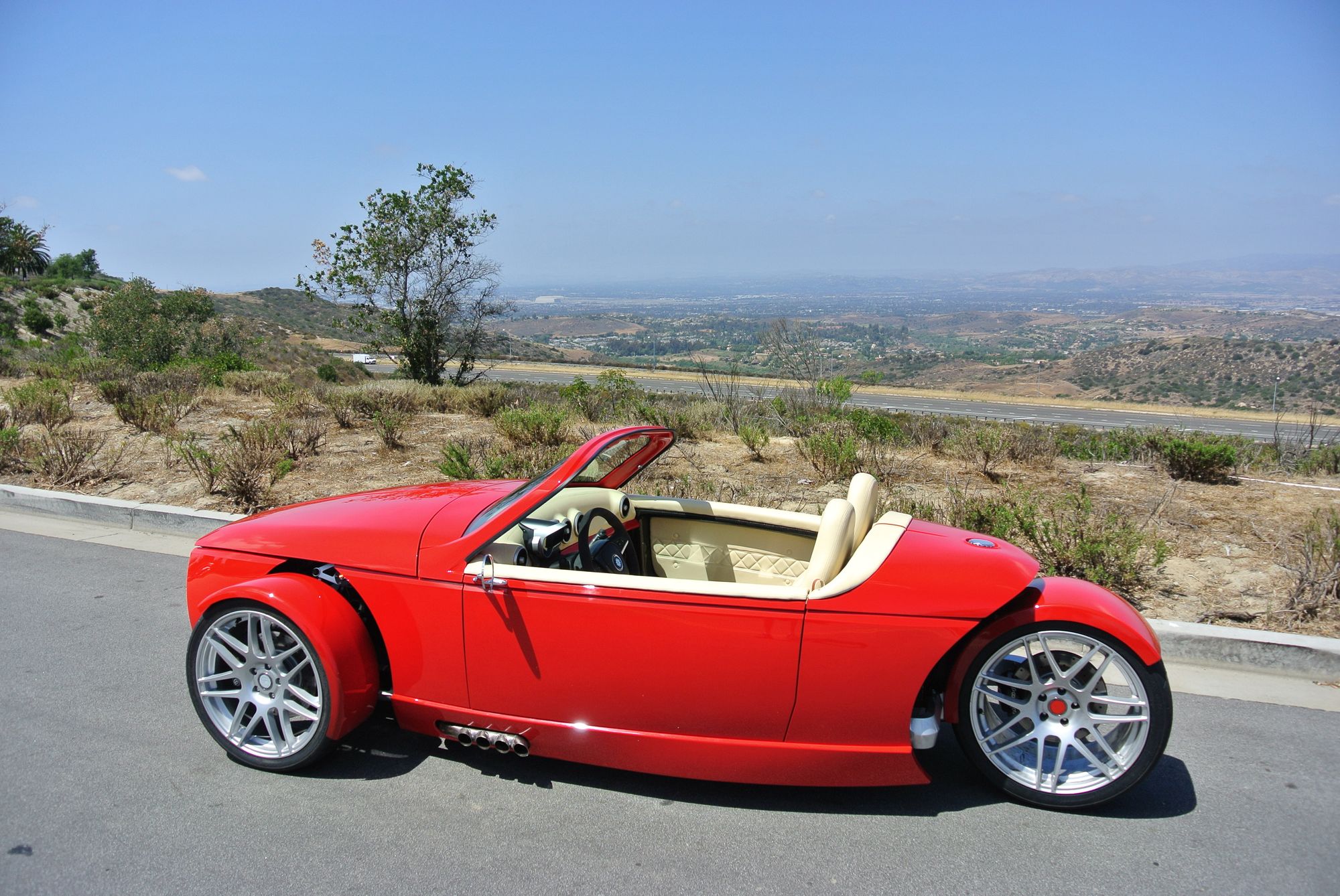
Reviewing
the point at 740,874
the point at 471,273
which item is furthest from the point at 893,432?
the point at 471,273

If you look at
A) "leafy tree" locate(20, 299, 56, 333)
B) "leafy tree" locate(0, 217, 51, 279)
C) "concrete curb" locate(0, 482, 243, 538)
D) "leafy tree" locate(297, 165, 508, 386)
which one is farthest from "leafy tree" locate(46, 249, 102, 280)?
"concrete curb" locate(0, 482, 243, 538)

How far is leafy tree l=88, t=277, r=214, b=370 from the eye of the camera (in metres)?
20.7

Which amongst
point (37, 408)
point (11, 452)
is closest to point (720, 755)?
point (11, 452)

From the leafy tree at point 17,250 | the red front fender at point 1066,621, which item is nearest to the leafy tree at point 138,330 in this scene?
the red front fender at point 1066,621

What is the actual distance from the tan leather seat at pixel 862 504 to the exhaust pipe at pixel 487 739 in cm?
152

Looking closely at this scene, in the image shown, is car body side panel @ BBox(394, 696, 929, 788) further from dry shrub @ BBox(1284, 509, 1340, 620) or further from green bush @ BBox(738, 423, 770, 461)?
green bush @ BBox(738, 423, 770, 461)

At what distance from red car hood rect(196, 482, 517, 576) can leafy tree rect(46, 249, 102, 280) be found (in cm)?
7384

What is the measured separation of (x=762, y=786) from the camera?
11.2ft

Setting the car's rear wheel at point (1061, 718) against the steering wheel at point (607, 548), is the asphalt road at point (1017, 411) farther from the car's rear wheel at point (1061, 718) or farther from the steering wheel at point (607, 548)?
the car's rear wheel at point (1061, 718)

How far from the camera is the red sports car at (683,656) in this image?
303 cm

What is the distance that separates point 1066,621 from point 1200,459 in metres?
6.63

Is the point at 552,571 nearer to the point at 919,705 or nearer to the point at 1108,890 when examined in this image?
the point at 919,705

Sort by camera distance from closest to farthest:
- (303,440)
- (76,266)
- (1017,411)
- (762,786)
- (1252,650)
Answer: (762,786), (1252,650), (303,440), (1017,411), (76,266)

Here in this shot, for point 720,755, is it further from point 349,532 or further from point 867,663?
point 349,532
